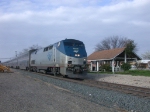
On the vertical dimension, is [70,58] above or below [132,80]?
above

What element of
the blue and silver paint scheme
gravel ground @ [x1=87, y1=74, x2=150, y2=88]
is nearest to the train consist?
the blue and silver paint scheme

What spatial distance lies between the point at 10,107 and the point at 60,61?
13929mm

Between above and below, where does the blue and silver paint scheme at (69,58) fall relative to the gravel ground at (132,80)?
above

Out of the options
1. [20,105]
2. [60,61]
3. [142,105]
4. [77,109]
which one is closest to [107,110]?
[77,109]

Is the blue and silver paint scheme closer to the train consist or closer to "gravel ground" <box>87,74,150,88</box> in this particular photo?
the train consist

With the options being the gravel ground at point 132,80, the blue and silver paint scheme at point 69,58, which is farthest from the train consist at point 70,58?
the gravel ground at point 132,80

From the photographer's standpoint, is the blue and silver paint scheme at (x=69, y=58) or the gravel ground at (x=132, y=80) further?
the blue and silver paint scheme at (x=69, y=58)

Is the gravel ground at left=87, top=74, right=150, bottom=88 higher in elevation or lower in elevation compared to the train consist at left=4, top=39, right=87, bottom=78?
lower

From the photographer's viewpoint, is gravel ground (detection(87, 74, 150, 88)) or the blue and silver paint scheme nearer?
gravel ground (detection(87, 74, 150, 88))

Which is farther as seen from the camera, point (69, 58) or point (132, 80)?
point (132, 80)

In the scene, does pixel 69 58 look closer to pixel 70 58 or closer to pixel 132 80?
pixel 70 58

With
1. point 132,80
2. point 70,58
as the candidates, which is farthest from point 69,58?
point 132,80

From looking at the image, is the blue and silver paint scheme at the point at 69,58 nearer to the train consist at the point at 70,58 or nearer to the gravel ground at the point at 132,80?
the train consist at the point at 70,58

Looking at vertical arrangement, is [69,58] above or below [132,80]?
above
